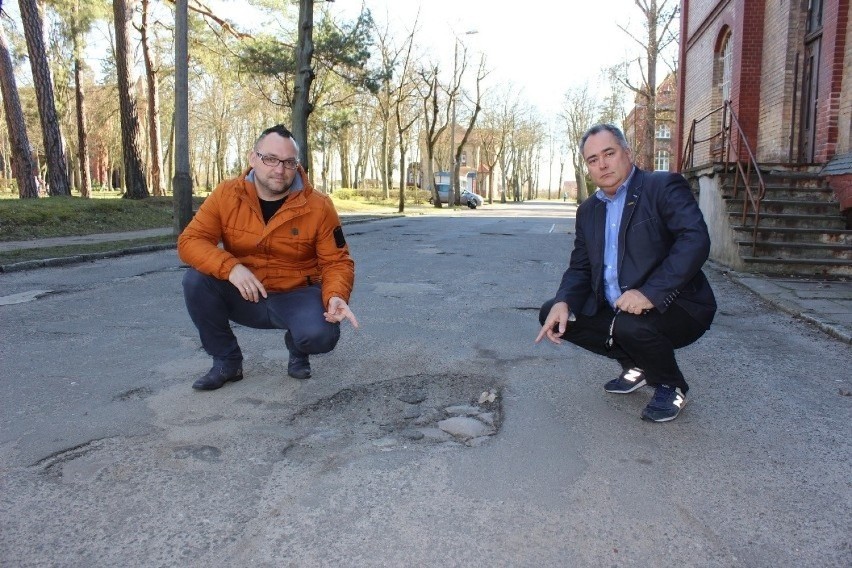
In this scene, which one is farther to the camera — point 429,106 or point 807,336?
point 429,106

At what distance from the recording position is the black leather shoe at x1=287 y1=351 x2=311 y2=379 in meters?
4.28

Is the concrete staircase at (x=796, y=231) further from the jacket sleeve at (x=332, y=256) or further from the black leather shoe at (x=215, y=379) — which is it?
the black leather shoe at (x=215, y=379)

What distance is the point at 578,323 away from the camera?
3.81 meters

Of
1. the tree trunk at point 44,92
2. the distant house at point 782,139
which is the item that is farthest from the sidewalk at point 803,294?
the tree trunk at point 44,92

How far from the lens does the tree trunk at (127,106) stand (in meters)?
21.5

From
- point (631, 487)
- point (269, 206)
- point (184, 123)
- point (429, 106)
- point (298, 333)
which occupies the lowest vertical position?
point (631, 487)

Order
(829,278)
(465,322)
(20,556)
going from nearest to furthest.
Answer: (20,556) → (465,322) → (829,278)

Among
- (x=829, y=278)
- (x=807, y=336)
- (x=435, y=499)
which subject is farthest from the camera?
(x=829, y=278)

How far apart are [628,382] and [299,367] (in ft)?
6.72

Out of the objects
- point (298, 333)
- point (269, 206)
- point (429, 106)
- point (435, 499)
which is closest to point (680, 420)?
point (435, 499)

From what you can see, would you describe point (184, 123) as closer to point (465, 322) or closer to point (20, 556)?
point (465, 322)

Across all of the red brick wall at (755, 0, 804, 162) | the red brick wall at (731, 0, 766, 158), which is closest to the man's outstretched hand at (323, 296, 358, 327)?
the red brick wall at (755, 0, 804, 162)

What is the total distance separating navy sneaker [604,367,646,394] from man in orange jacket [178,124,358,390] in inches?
66.5

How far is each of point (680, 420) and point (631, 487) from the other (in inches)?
38.0
